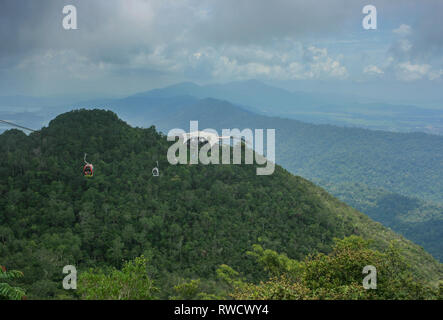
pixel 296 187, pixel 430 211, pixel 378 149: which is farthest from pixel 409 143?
pixel 296 187

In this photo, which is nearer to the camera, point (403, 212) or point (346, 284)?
point (346, 284)

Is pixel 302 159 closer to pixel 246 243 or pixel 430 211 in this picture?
pixel 430 211

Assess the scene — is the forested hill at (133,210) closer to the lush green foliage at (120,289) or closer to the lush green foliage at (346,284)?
the lush green foliage at (120,289)

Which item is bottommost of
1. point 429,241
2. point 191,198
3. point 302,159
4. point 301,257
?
point 429,241

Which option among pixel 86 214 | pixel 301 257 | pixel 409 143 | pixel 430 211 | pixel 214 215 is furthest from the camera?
pixel 409 143

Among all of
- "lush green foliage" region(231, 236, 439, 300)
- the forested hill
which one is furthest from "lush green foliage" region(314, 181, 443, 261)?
"lush green foliage" region(231, 236, 439, 300)

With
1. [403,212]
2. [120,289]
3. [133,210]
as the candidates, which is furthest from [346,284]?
[403,212]

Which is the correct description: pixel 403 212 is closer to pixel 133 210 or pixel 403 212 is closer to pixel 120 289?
pixel 133 210

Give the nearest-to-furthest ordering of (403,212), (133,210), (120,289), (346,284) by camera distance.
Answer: (120,289) → (346,284) → (133,210) → (403,212)

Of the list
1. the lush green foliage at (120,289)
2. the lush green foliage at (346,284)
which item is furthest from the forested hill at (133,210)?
the lush green foliage at (346,284)
